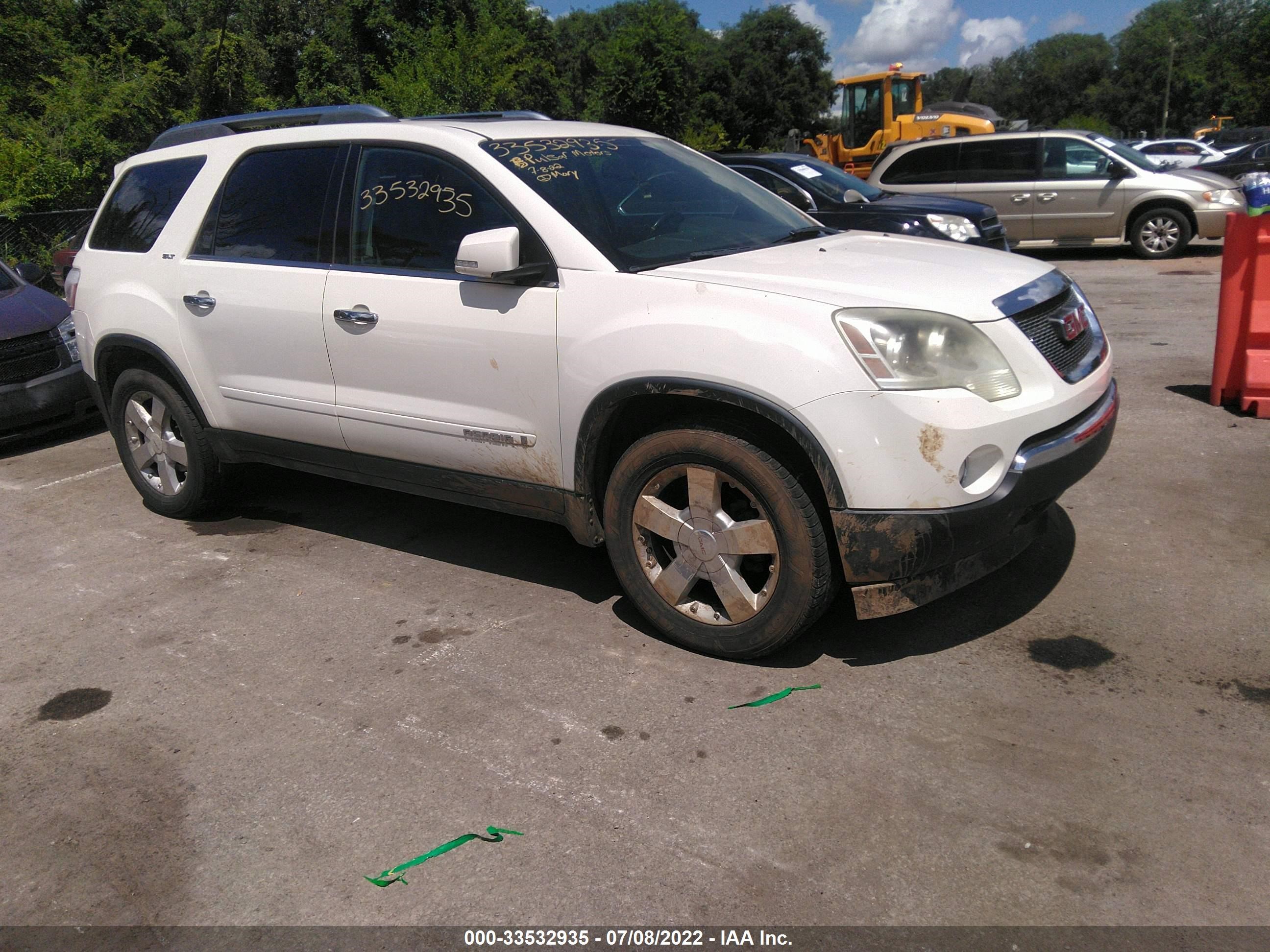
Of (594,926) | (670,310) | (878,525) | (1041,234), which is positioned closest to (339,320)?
(670,310)

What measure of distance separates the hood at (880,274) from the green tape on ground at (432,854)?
1881mm

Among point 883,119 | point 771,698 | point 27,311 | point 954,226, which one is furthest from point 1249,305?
point 883,119

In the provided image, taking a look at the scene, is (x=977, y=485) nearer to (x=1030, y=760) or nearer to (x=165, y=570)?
(x=1030, y=760)

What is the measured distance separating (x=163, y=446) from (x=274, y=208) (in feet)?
5.22

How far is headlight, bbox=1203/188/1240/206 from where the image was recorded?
13.4m

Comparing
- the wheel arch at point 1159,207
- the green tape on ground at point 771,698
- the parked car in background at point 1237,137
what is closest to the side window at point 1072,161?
the wheel arch at point 1159,207

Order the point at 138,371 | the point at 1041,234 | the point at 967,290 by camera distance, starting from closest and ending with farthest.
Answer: the point at 967,290
the point at 138,371
the point at 1041,234

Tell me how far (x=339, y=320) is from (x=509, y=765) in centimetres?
208

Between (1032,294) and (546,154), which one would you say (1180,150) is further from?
(546,154)

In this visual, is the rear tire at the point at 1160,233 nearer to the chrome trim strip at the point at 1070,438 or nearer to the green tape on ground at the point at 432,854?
the chrome trim strip at the point at 1070,438

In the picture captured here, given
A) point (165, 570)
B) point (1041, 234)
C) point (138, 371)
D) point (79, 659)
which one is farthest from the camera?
point (1041, 234)

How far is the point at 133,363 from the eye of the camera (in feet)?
18.2

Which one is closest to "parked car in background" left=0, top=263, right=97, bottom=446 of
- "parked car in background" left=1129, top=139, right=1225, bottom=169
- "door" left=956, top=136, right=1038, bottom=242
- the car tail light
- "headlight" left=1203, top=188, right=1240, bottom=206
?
the car tail light

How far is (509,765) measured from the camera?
10.6 feet
